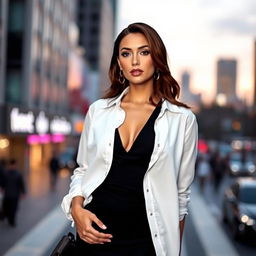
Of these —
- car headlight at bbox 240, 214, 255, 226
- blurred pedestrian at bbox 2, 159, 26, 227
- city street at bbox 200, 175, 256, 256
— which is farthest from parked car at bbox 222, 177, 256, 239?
blurred pedestrian at bbox 2, 159, 26, 227

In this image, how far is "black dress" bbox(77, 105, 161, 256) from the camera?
217cm

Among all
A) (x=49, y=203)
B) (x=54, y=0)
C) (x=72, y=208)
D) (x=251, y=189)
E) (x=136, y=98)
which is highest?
(x=54, y=0)

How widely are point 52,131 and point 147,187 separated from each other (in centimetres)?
2776

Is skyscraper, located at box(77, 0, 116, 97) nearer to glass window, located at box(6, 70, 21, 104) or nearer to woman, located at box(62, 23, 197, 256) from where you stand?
glass window, located at box(6, 70, 21, 104)

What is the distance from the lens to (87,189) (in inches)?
87.7

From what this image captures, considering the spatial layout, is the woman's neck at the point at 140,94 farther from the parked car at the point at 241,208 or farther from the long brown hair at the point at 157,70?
the parked car at the point at 241,208

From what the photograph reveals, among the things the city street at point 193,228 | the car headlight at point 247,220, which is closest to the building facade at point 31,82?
the city street at point 193,228

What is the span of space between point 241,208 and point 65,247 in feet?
30.2

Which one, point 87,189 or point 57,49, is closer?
point 87,189

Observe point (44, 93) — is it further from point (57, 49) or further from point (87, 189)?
point (87, 189)

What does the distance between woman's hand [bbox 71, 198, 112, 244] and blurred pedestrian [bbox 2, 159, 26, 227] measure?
992 cm

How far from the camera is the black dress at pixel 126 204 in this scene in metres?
2.17

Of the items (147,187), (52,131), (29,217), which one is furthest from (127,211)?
(52,131)

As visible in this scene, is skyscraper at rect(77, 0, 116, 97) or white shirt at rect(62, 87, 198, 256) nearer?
white shirt at rect(62, 87, 198, 256)
